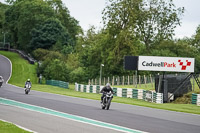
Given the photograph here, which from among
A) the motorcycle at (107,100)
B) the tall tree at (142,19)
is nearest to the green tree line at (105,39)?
the tall tree at (142,19)

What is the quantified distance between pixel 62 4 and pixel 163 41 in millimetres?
42599

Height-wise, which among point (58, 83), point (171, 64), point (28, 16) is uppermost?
point (28, 16)

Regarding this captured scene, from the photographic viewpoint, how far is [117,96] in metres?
46.2

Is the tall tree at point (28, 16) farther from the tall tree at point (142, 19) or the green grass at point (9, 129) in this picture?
the green grass at point (9, 129)

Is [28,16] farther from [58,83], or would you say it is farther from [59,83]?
[59,83]

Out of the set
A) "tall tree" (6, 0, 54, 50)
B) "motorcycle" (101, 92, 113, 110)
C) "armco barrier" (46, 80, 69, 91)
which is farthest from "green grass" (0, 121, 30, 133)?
"tall tree" (6, 0, 54, 50)

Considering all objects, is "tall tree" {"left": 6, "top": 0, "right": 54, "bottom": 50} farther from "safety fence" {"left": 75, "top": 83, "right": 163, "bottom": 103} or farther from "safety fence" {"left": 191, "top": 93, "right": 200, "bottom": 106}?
"safety fence" {"left": 191, "top": 93, "right": 200, "bottom": 106}

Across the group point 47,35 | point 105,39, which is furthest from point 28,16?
point 105,39

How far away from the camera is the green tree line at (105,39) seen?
76.5 metres

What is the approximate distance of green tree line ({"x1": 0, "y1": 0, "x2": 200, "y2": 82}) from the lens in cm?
7650

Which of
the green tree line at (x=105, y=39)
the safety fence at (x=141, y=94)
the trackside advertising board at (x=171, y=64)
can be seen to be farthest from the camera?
the green tree line at (x=105, y=39)

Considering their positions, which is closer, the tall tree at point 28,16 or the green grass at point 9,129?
the green grass at point 9,129

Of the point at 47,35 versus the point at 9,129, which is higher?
the point at 47,35

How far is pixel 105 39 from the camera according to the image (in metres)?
80.1
